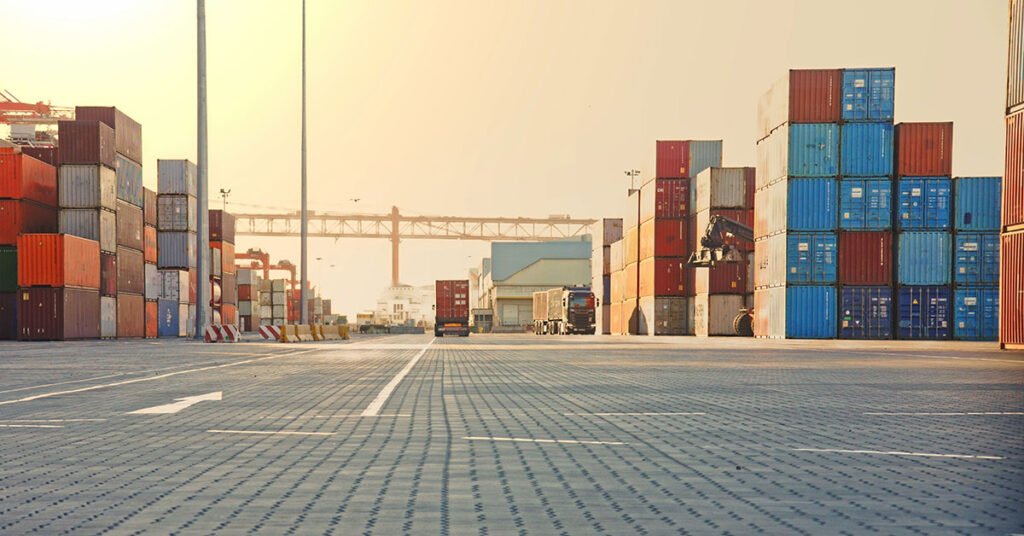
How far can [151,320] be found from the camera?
57.4 metres

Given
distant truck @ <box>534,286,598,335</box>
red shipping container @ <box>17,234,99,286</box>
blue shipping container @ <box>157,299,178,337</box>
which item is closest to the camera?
red shipping container @ <box>17,234,99,286</box>

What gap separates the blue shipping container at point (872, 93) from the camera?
155 feet

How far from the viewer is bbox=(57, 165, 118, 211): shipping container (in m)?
49.3

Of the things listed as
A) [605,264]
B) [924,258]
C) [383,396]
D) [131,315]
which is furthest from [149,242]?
[383,396]

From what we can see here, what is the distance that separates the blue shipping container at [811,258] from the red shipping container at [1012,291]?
53.1ft

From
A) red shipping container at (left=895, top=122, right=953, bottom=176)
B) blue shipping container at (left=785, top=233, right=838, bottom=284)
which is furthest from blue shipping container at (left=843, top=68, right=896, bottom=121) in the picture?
blue shipping container at (left=785, top=233, right=838, bottom=284)

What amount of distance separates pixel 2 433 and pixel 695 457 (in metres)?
5.34

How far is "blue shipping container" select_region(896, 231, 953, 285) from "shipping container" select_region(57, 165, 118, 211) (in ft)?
143

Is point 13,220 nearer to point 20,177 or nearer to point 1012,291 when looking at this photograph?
point 20,177

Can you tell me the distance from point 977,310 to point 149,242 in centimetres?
5032

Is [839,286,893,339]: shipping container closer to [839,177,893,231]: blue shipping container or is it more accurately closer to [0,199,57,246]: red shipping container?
[839,177,893,231]: blue shipping container

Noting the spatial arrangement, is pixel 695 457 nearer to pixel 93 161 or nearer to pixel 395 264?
pixel 93 161

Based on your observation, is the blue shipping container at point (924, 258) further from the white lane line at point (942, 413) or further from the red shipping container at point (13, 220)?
the red shipping container at point (13, 220)

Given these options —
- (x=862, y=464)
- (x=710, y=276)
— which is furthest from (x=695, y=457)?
(x=710, y=276)
